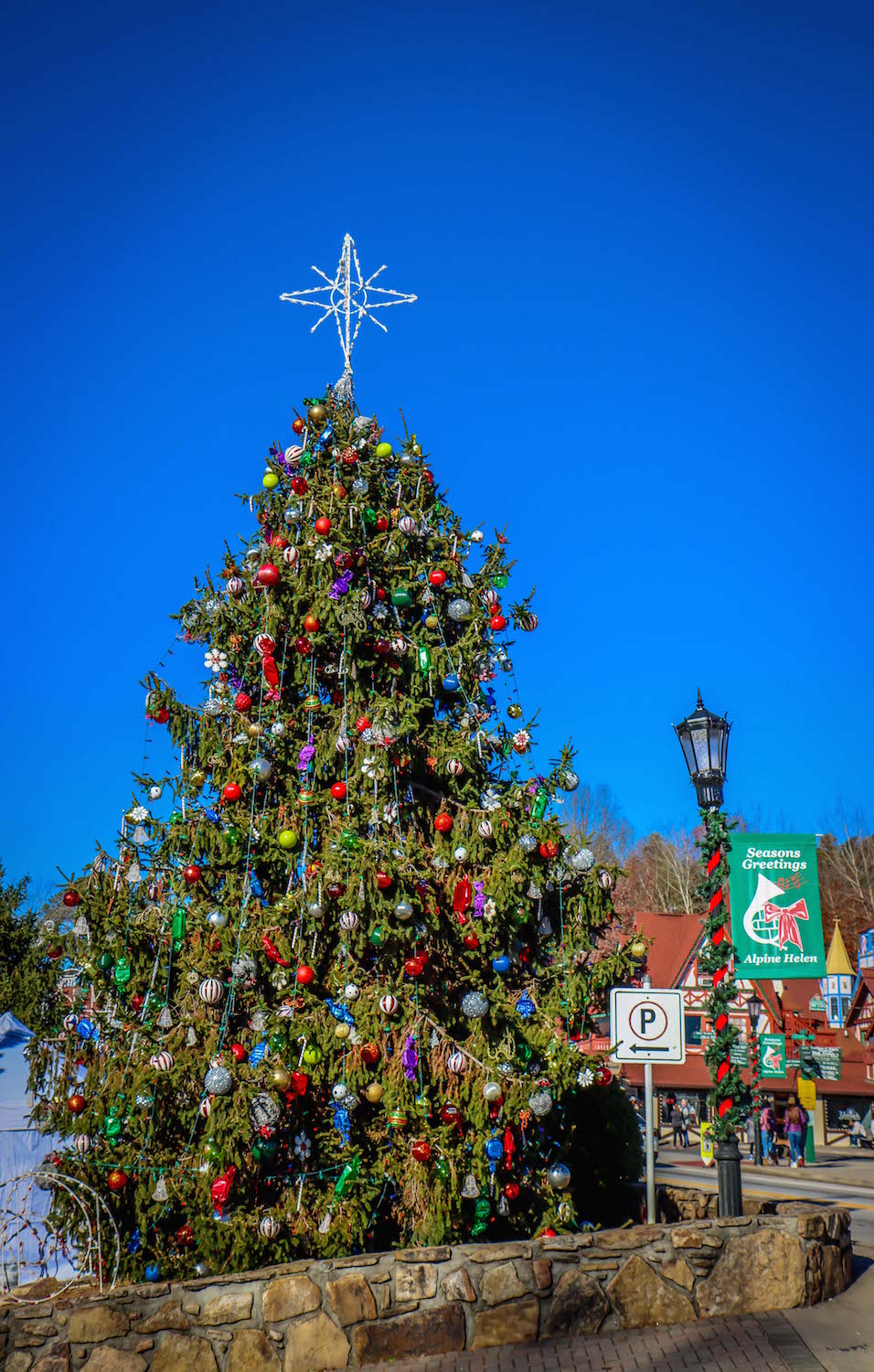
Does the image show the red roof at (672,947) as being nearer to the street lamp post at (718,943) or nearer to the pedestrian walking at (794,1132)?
the pedestrian walking at (794,1132)

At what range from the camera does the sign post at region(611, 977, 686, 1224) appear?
27.5 feet

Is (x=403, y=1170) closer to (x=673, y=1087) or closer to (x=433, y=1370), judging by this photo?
(x=433, y=1370)

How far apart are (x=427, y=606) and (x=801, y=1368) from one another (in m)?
6.50

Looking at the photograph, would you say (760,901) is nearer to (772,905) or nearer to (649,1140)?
(772,905)

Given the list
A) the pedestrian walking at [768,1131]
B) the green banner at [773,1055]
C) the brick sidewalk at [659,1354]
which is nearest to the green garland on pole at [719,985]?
the brick sidewalk at [659,1354]

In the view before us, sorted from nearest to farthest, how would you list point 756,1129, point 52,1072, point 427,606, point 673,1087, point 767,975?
1. point 52,1072
2. point 427,606
3. point 767,975
4. point 756,1129
5. point 673,1087

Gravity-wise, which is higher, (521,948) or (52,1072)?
(521,948)

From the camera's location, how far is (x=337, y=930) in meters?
8.55

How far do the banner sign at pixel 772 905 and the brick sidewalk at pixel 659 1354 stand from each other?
5134 millimetres

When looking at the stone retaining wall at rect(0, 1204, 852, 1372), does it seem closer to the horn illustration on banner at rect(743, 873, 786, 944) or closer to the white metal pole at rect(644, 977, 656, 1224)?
the white metal pole at rect(644, 977, 656, 1224)

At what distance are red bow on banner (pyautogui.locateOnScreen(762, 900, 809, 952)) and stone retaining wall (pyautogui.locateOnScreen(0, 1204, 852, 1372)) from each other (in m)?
4.37

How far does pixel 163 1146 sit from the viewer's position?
8.12 meters

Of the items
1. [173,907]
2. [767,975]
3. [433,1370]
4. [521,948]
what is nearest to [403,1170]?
[433,1370]

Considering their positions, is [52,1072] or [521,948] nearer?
[52,1072]
